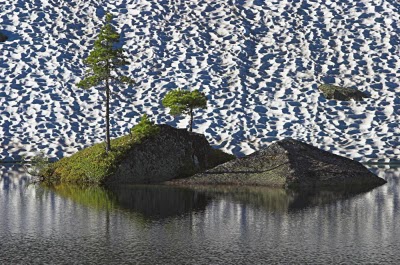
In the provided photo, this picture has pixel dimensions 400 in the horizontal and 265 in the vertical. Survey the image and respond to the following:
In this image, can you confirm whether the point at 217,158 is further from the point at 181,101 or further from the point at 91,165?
the point at 91,165

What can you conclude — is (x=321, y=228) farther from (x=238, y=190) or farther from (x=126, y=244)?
(x=238, y=190)

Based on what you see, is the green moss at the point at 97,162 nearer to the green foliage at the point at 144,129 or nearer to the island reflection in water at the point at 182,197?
the green foliage at the point at 144,129

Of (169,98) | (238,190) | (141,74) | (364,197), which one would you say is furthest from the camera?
(141,74)

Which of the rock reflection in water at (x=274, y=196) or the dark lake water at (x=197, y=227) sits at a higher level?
the rock reflection in water at (x=274, y=196)

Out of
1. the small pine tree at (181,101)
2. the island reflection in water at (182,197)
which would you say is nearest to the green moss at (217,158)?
the small pine tree at (181,101)

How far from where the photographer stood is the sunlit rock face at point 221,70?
50.0m

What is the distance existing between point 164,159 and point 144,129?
66.2 inches

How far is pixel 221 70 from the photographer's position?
2327 inches

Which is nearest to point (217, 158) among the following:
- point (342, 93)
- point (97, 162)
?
point (97, 162)

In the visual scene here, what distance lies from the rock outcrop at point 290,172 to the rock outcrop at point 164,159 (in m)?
1.48

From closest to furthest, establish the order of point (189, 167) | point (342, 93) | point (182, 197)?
point (182, 197) → point (189, 167) → point (342, 93)

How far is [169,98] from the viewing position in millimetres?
36688

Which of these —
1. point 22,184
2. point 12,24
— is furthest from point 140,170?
point 12,24

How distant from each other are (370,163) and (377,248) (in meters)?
29.2
